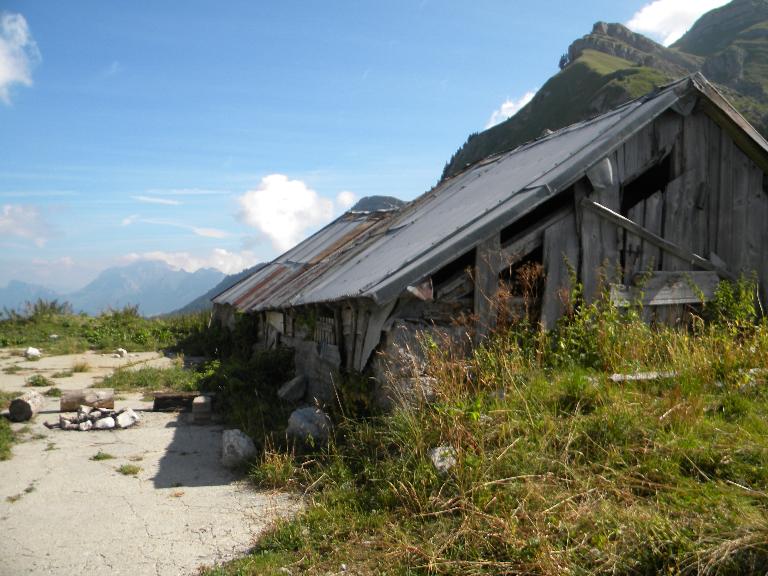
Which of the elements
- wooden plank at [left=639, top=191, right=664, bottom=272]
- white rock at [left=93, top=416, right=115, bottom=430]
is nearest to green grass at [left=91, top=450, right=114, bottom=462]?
white rock at [left=93, top=416, right=115, bottom=430]

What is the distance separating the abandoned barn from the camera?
6688 mm

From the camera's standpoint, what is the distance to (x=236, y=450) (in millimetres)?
6488

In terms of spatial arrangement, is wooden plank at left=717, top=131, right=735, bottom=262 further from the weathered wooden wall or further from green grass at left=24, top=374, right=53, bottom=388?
green grass at left=24, top=374, right=53, bottom=388

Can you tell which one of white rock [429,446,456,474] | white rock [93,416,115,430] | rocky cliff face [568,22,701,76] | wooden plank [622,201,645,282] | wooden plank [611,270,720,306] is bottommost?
white rock [93,416,115,430]

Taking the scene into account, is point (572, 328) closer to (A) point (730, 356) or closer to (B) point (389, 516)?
(A) point (730, 356)

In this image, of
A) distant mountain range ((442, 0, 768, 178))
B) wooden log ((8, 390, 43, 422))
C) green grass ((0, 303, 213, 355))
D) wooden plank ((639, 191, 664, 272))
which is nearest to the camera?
wooden plank ((639, 191, 664, 272))

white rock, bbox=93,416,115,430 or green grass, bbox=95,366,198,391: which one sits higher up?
green grass, bbox=95,366,198,391

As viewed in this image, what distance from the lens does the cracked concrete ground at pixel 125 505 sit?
4535mm

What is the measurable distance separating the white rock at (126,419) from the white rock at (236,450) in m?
2.55

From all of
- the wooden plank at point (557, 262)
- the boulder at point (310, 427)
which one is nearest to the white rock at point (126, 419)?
the boulder at point (310, 427)

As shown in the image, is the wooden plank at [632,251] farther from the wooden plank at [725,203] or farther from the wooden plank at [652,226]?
the wooden plank at [725,203]

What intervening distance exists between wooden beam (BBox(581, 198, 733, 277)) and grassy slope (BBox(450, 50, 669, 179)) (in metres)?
84.6

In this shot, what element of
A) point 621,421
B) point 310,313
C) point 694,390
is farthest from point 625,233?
point 310,313

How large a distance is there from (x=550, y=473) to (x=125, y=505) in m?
3.67
